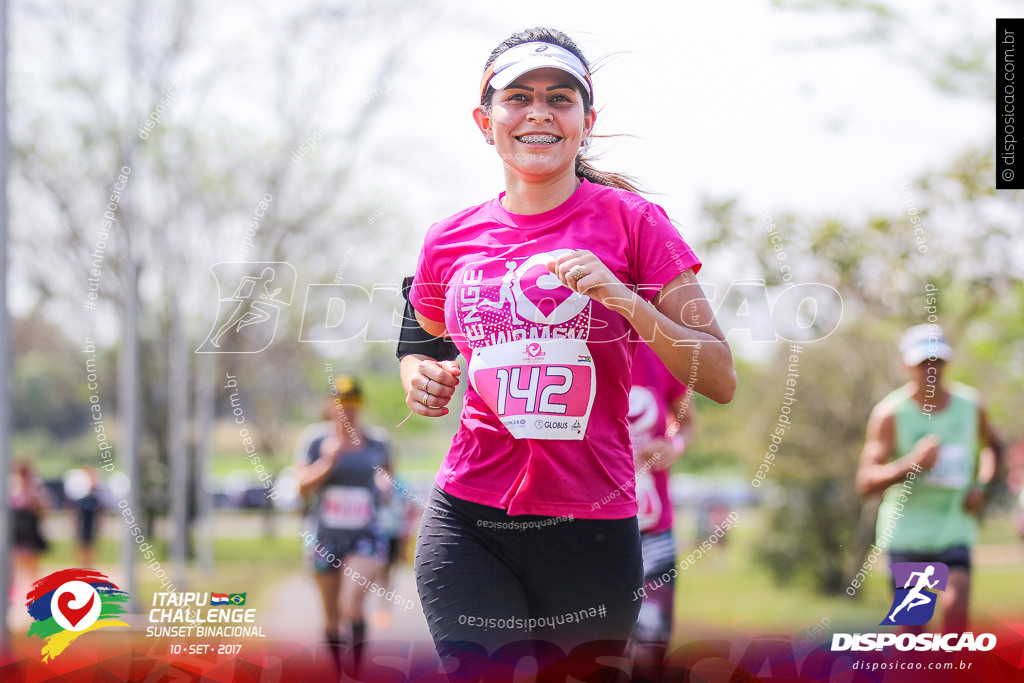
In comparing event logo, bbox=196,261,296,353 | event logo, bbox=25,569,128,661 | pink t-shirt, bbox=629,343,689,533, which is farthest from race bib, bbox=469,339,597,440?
event logo, bbox=196,261,296,353

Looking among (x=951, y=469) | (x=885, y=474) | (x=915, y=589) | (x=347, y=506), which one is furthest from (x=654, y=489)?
(x=347, y=506)

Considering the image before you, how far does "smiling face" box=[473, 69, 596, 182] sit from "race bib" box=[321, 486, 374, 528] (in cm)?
387

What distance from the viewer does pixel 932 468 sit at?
14.2ft

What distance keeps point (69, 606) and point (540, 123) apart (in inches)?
104

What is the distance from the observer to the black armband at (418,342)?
96.9 inches

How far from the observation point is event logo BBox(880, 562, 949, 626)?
12.8 feet

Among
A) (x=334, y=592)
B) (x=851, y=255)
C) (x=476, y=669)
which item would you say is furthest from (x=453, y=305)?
(x=851, y=255)

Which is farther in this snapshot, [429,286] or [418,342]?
[418,342]

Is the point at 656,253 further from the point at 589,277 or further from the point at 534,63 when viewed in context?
the point at 534,63

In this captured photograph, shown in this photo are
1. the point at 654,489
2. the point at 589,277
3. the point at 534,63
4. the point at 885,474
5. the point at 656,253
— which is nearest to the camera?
the point at 589,277

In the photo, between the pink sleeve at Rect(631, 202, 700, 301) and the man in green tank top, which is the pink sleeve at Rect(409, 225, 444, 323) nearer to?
the pink sleeve at Rect(631, 202, 700, 301)

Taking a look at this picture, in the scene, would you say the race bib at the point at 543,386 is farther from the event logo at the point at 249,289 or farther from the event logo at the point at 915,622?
the event logo at the point at 249,289

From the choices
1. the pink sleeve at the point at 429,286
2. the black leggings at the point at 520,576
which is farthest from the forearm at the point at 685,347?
the pink sleeve at the point at 429,286

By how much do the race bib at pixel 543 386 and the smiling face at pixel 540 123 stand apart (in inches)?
15.6
